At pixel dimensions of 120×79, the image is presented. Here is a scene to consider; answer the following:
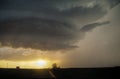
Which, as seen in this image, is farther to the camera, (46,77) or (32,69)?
(32,69)

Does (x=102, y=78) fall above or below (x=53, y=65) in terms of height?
below

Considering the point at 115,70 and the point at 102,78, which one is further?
the point at 115,70

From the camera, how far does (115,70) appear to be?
49.8 meters

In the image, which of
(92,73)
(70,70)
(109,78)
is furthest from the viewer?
(70,70)

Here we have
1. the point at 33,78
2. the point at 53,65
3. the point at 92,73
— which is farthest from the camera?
the point at 53,65

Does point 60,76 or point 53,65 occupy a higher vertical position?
point 53,65

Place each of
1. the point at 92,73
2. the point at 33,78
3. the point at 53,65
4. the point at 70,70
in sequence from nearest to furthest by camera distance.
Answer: the point at 33,78
the point at 92,73
the point at 70,70
the point at 53,65

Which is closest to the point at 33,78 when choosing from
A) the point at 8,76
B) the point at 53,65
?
the point at 8,76

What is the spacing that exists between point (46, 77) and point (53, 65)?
21.0 metres

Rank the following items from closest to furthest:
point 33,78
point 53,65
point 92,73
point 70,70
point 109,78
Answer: point 33,78
point 109,78
point 92,73
point 70,70
point 53,65

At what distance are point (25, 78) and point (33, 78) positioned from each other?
1.42m

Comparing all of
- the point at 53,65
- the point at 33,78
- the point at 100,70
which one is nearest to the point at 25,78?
the point at 33,78

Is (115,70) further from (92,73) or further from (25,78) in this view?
(25,78)

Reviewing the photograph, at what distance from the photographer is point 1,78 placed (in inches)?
1700
